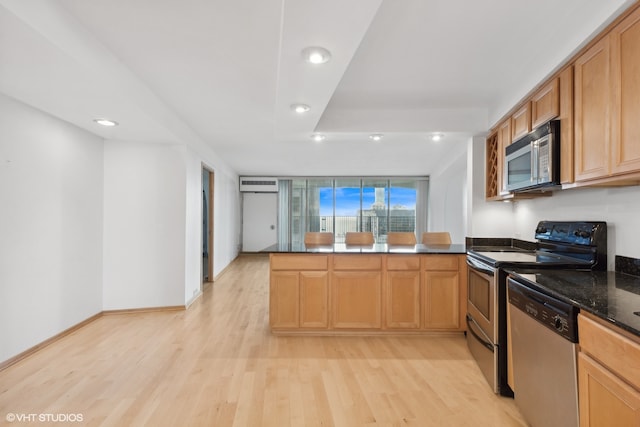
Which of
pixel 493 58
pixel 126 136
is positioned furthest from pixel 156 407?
pixel 493 58

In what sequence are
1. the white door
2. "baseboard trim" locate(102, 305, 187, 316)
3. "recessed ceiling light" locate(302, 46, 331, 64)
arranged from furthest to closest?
the white door
"baseboard trim" locate(102, 305, 187, 316)
"recessed ceiling light" locate(302, 46, 331, 64)

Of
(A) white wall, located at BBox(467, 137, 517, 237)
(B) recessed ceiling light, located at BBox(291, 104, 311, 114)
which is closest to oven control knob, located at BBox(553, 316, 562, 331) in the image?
(A) white wall, located at BBox(467, 137, 517, 237)

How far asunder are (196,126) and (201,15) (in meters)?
2.29

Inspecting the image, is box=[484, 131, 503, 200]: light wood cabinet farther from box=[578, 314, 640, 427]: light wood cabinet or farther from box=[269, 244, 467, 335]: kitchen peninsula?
box=[578, 314, 640, 427]: light wood cabinet

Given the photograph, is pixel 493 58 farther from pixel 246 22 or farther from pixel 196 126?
pixel 196 126

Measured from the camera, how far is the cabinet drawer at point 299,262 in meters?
3.12

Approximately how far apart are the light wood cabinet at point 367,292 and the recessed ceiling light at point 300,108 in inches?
55.3

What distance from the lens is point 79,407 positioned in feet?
6.48

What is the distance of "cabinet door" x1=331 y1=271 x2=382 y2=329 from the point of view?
3127 millimetres

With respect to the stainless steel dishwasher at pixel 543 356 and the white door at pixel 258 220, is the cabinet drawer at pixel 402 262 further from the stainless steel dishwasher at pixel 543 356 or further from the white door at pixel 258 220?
the white door at pixel 258 220

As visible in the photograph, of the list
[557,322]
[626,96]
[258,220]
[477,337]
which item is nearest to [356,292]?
[477,337]

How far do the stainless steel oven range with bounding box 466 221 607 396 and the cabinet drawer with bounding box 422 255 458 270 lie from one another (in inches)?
19.0

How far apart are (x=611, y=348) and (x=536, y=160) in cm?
149

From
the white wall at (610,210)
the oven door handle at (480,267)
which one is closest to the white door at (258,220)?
the oven door handle at (480,267)
